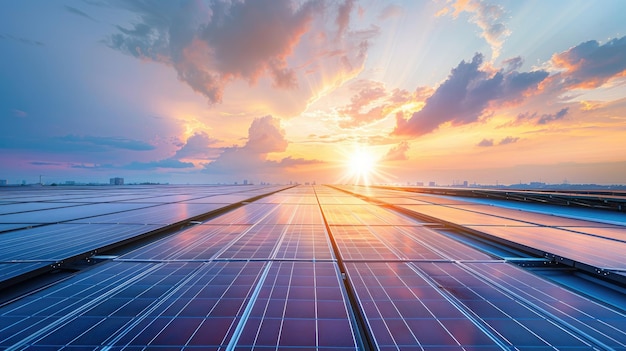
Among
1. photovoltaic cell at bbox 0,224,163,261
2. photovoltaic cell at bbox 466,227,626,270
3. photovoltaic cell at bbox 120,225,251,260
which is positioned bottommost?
photovoltaic cell at bbox 120,225,251,260

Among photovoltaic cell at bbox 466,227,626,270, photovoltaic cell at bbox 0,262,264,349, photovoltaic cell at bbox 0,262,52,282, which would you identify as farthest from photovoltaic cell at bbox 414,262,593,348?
photovoltaic cell at bbox 0,262,52,282

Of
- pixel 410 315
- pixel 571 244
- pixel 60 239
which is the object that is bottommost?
pixel 410 315

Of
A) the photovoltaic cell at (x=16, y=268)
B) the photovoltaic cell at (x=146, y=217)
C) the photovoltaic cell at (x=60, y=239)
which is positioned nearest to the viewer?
the photovoltaic cell at (x=16, y=268)

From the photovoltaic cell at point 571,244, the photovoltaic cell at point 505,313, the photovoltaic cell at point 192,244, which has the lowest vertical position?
the photovoltaic cell at point 505,313

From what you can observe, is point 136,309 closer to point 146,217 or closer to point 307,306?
point 307,306

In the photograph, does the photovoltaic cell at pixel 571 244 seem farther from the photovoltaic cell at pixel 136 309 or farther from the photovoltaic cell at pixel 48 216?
the photovoltaic cell at pixel 48 216

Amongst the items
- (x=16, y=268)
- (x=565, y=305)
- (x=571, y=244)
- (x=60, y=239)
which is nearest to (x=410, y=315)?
(x=565, y=305)

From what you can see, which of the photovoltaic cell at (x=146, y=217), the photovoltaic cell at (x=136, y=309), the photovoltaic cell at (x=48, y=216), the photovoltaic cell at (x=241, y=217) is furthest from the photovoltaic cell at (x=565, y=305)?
the photovoltaic cell at (x=48, y=216)

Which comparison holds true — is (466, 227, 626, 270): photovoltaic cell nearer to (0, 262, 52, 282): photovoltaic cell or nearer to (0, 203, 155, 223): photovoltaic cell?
(0, 262, 52, 282): photovoltaic cell

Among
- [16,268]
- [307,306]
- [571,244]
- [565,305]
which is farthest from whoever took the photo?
[571,244]
